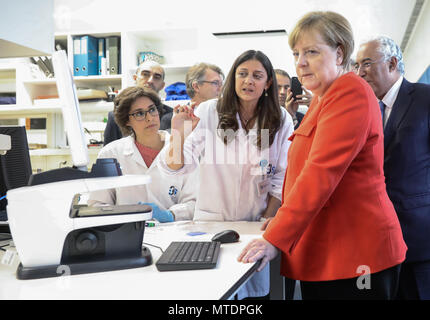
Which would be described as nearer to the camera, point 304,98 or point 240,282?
point 240,282

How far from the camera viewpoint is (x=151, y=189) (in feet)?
6.81

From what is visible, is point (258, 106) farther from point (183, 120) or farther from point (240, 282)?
point (240, 282)

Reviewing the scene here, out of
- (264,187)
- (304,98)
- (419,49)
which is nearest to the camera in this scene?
(264,187)

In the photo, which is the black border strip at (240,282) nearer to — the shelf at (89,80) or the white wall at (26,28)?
the white wall at (26,28)

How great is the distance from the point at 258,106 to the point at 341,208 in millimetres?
935

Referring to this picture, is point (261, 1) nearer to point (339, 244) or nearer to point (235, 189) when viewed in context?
point (235, 189)

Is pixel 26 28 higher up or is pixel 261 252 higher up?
pixel 26 28

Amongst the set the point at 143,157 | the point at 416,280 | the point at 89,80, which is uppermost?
the point at 89,80

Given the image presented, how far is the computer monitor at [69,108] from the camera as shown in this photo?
3.19ft

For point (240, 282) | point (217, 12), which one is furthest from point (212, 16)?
point (240, 282)

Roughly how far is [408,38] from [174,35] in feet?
12.3

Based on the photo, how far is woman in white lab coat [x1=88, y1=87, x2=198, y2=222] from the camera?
2.01 meters

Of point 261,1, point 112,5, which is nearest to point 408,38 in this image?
point 261,1

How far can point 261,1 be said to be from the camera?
3.83 meters
